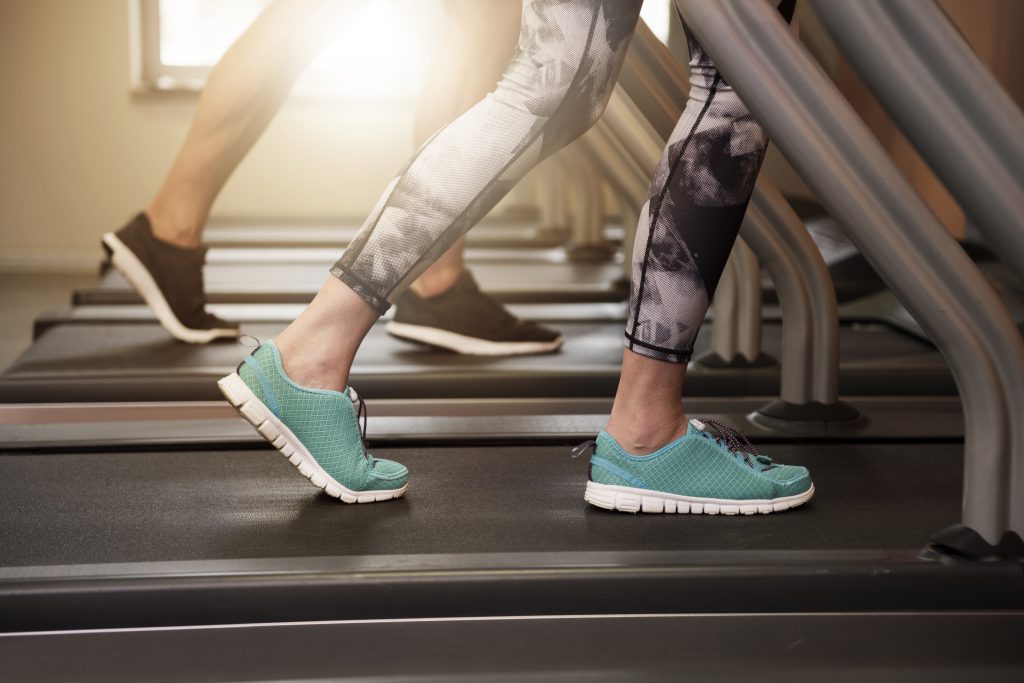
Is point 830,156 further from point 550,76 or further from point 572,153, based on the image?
point 572,153

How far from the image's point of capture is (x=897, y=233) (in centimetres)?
98

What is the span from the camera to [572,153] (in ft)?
12.3

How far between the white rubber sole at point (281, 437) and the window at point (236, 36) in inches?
157

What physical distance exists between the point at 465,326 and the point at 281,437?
1.05 meters

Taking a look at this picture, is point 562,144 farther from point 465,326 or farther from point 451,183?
point 465,326

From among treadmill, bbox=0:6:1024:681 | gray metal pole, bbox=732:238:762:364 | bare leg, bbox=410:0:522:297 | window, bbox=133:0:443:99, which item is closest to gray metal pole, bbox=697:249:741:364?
gray metal pole, bbox=732:238:762:364

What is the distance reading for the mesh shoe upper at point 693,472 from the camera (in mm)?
1142

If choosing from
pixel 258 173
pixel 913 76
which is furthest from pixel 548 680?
pixel 258 173

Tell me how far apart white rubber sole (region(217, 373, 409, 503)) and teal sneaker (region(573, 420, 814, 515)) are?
24 cm

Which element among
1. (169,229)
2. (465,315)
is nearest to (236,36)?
(169,229)

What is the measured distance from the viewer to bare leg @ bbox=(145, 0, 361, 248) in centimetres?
196

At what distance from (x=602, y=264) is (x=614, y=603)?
2.90m

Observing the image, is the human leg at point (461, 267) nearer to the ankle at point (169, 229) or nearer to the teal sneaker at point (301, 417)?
the ankle at point (169, 229)

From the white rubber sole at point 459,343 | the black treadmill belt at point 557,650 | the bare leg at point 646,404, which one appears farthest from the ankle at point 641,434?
the white rubber sole at point 459,343
